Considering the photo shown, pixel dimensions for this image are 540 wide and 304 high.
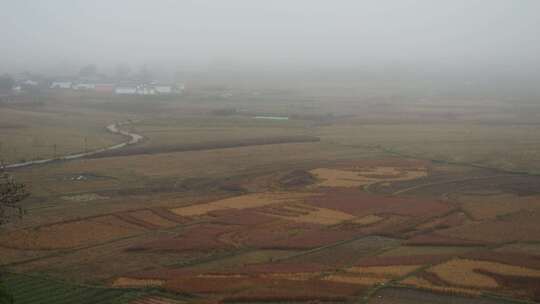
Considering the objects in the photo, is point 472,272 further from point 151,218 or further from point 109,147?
point 109,147

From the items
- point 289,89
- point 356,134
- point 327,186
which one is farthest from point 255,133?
point 289,89

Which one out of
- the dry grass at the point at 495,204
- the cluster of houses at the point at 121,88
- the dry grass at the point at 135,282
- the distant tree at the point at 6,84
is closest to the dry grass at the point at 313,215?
the dry grass at the point at 495,204

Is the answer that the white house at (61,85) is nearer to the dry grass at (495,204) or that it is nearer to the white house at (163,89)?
the white house at (163,89)

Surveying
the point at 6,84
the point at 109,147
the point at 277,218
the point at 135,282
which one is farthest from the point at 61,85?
the point at 135,282

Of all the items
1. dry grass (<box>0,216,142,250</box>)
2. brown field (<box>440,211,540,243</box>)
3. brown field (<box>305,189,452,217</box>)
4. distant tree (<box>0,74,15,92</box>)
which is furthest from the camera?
distant tree (<box>0,74,15,92</box>)

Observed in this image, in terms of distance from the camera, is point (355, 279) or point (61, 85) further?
point (61, 85)

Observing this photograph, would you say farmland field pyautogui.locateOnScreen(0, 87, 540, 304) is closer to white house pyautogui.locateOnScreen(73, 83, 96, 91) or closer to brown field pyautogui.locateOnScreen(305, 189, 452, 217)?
brown field pyautogui.locateOnScreen(305, 189, 452, 217)

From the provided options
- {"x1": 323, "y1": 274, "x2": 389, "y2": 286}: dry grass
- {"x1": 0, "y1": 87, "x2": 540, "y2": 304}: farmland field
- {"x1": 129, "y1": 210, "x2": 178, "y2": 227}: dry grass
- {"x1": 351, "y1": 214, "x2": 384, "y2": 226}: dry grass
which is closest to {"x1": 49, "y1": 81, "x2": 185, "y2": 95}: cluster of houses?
{"x1": 0, "y1": 87, "x2": 540, "y2": 304}: farmland field
